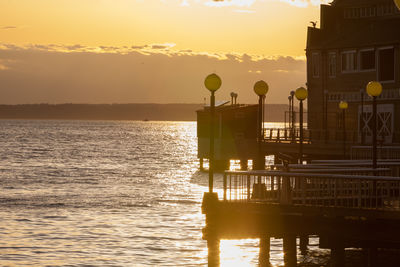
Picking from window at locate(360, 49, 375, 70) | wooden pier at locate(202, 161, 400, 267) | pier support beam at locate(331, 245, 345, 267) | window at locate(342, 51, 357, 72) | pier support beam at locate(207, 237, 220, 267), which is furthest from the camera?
window at locate(342, 51, 357, 72)

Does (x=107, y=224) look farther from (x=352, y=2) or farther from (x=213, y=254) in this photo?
(x=352, y=2)

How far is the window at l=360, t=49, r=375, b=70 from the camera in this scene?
5975cm

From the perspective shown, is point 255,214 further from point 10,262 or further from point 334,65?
point 334,65

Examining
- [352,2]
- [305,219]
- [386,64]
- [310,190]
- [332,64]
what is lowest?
[305,219]

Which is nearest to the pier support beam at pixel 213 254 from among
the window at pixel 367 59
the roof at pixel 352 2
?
the window at pixel 367 59

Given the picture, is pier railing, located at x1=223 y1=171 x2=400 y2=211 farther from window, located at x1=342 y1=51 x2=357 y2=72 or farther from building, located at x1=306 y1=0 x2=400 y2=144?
window, located at x1=342 y1=51 x2=357 y2=72

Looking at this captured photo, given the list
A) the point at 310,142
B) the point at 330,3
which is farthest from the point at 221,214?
the point at 330,3

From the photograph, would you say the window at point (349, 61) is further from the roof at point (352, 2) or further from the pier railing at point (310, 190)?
the pier railing at point (310, 190)

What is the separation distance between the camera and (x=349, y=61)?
201ft

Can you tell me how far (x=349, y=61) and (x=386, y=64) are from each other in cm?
366

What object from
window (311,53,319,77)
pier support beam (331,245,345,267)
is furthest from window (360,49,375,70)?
pier support beam (331,245,345,267)

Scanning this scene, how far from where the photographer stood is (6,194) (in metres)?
57.6

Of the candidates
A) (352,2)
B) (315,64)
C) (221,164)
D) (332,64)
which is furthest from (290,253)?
(221,164)

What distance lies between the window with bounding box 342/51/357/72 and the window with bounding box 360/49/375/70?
2.30 feet
